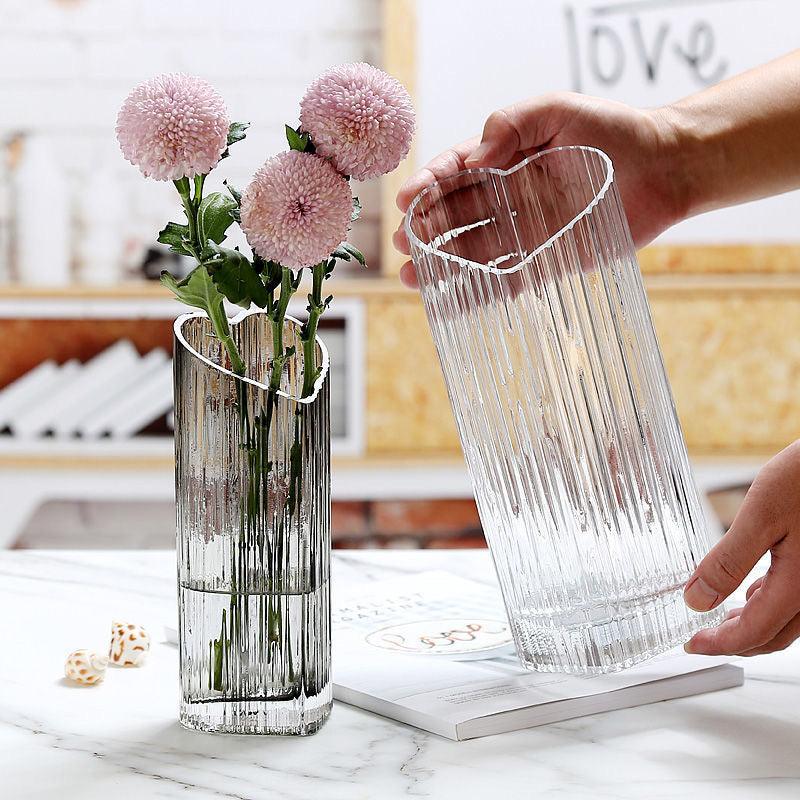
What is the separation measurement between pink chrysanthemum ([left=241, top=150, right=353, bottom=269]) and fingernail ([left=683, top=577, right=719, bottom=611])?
0.87 ft

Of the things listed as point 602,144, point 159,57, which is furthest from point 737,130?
point 159,57

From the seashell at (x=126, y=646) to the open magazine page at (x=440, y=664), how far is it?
124 millimetres

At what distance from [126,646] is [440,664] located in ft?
0.65

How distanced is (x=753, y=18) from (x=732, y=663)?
195 centimetres

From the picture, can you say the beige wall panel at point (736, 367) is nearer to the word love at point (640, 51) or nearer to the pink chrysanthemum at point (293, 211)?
the word love at point (640, 51)

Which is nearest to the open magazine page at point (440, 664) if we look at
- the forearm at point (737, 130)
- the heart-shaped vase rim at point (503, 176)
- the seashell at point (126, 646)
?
the seashell at point (126, 646)

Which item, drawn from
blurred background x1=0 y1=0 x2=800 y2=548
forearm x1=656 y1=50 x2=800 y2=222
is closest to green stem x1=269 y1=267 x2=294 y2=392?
forearm x1=656 y1=50 x2=800 y2=222

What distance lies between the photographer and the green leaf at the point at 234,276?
22.4 inches

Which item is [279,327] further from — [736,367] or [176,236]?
[736,367]

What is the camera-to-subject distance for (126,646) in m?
0.71

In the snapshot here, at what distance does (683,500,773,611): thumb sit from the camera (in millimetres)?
598

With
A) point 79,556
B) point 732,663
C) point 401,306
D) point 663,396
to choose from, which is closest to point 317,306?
point 663,396

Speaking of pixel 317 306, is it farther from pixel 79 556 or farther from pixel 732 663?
pixel 79 556

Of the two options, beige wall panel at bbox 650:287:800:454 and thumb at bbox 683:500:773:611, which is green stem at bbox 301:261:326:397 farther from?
beige wall panel at bbox 650:287:800:454
